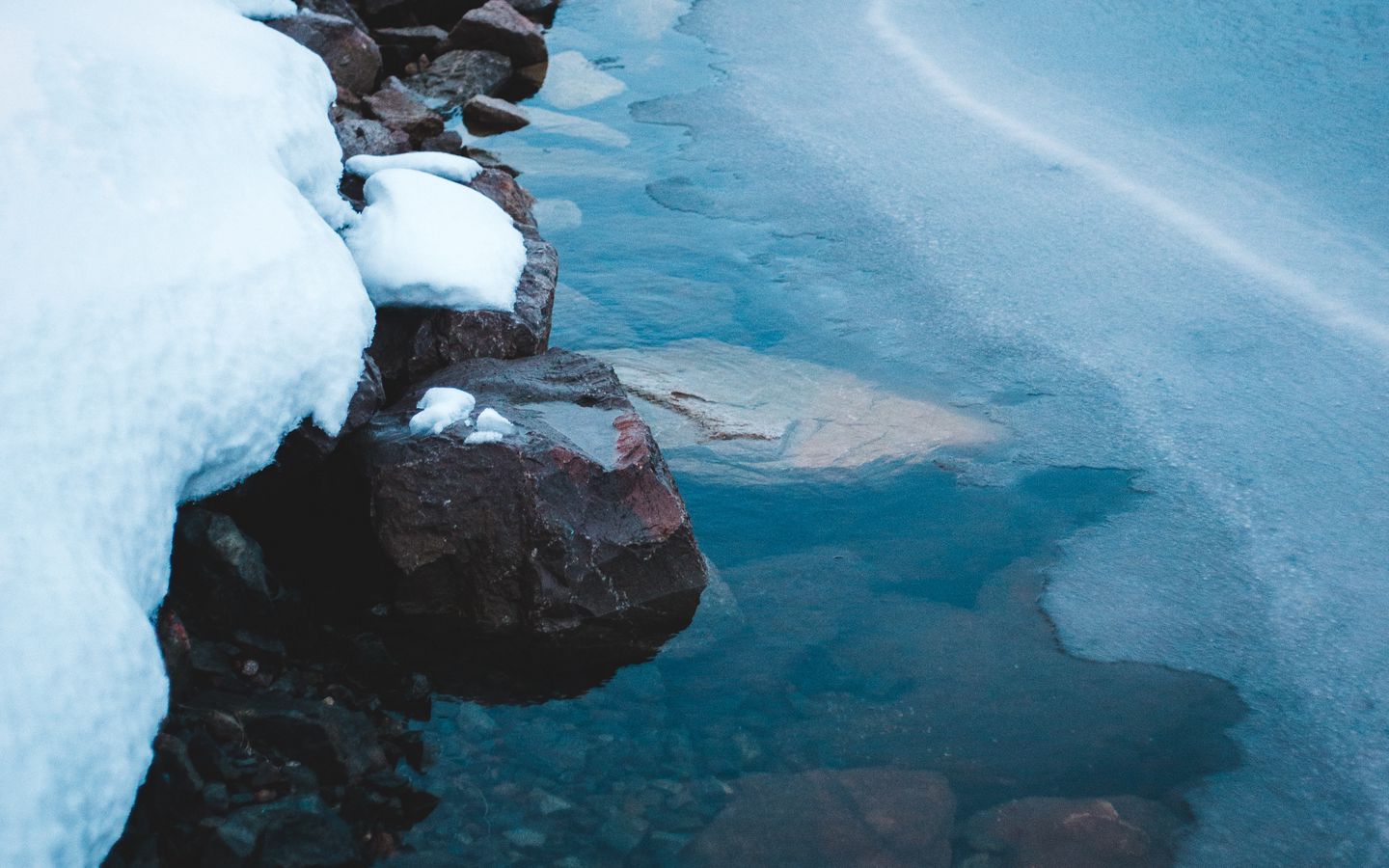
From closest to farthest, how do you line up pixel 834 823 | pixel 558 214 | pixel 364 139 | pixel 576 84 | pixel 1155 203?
pixel 834 823
pixel 364 139
pixel 1155 203
pixel 558 214
pixel 576 84

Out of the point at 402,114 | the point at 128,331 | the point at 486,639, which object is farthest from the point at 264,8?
the point at 486,639

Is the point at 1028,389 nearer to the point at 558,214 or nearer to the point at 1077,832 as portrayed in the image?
the point at 1077,832

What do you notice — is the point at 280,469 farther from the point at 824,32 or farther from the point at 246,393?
the point at 824,32

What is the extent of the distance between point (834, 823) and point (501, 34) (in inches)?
215

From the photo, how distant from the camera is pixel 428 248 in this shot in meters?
3.27

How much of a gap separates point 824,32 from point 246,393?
518cm

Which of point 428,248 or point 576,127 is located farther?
point 576,127

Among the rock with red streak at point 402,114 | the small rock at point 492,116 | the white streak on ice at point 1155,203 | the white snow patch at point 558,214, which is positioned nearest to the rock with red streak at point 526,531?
the white snow patch at point 558,214

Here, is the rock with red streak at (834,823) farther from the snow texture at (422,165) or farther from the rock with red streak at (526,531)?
the snow texture at (422,165)

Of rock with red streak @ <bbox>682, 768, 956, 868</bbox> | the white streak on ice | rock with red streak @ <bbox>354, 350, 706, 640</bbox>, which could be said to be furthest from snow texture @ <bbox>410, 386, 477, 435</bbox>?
the white streak on ice

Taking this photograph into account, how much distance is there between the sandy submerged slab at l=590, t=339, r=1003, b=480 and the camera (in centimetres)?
340

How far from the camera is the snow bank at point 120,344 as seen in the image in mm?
1780

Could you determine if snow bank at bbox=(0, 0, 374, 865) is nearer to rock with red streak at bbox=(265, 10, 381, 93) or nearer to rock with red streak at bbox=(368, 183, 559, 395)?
rock with red streak at bbox=(368, 183, 559, 395)

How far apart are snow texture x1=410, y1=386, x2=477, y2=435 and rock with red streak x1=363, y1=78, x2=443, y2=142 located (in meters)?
2.66
